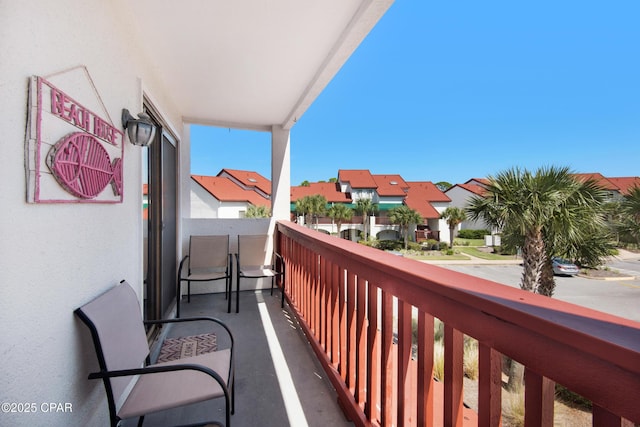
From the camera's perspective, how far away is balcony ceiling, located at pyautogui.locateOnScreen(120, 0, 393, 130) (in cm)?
199

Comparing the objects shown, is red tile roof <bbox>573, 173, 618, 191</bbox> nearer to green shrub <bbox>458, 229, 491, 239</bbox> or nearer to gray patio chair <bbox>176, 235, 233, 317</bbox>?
gray patio chair <bbox>176, 235, 233, 317</bbox>

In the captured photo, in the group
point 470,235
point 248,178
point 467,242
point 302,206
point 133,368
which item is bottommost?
point 467,242

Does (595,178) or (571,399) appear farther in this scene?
(595,178)

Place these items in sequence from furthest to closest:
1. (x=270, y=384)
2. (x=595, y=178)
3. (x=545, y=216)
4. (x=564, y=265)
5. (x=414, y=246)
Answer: (x=414, y=246)
(x=564, y=265)
(x=595, y=178)
(x=545, y=216)
(x=270, y=384)

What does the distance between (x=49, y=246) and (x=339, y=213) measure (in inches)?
1027

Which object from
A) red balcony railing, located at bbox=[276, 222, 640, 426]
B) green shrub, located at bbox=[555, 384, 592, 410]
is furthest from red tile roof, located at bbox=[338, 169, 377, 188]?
red balcony railing, located at bbox=[276, 222, 640, 426]

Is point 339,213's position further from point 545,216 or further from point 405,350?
point 405,350

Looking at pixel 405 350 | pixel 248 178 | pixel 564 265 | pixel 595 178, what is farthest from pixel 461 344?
pixel 248 178

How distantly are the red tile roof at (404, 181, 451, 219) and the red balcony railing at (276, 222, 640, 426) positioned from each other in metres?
26.4

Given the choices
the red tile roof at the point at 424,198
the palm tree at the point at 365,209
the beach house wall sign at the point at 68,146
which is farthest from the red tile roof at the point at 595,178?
the palm tree at the point at 365,209

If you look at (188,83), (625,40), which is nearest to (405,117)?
(625,40)

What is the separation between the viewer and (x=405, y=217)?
83.5 ft

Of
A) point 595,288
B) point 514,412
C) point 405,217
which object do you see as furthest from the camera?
point 405,217

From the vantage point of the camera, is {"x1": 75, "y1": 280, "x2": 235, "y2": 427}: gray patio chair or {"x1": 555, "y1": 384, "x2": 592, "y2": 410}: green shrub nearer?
{"x1": 75, "y1": 280, "x2": 235, "y2": 427}: gray patio chair
